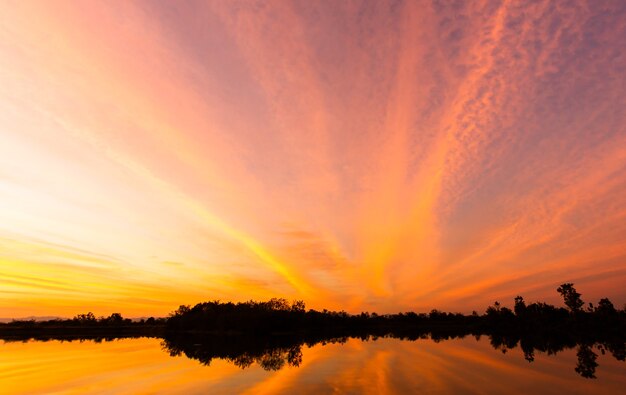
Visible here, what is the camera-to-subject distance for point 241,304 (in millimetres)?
184500

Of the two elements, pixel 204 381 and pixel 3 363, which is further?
pixel 3 363

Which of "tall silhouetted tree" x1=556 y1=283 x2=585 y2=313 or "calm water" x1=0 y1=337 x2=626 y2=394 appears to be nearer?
"calm water" x1=0 y1=337 x2=626 y2=394

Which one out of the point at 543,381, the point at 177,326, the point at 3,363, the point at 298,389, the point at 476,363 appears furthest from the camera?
the point at 177,326

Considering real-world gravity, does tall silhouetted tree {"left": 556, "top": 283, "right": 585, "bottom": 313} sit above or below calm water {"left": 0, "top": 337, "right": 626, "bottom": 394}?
above

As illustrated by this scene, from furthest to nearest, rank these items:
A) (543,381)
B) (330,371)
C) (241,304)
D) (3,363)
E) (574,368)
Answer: (241,304), (3,363), (574,368), (330,371), (543,381)

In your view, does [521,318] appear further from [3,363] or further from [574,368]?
[3,363]

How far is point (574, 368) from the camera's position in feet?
143

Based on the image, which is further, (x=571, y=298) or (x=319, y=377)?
(x=571, y=298)

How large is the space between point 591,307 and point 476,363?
165911 millimetres

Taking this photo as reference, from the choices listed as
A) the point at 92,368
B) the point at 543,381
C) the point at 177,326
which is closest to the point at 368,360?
the point at 543,381

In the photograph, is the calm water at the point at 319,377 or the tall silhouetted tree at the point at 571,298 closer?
the calm water at the point at 319,377

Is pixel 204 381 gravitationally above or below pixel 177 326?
below

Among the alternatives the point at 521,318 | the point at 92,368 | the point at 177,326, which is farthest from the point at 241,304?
the point at 92,368

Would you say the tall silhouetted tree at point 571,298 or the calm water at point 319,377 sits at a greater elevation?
the tall silhouetted tree at point 571,298
